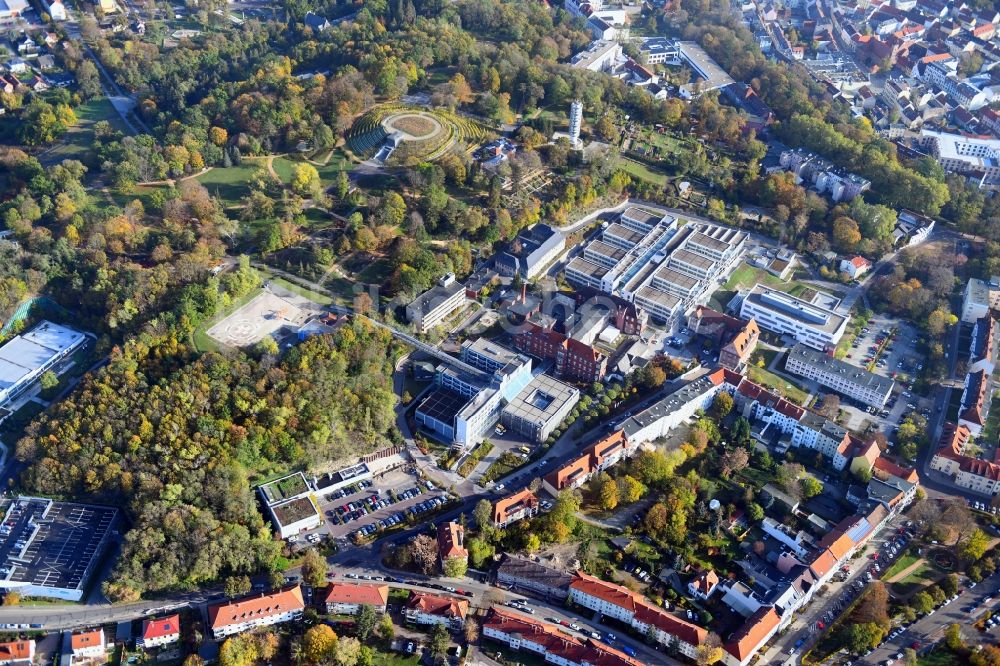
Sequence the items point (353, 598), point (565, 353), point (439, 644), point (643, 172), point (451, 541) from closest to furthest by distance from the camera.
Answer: point (439, 644) < point (353, 598) < point (451, 541) < point (565, 353) < point (643, 172)

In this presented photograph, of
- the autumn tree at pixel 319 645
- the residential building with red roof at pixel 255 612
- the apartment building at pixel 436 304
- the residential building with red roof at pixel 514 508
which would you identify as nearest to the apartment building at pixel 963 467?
the residential building with red roof at pixel 514 508

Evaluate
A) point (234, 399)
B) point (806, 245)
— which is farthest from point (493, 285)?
point (806, 245)

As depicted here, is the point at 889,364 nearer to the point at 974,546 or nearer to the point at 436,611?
the point at 974,546

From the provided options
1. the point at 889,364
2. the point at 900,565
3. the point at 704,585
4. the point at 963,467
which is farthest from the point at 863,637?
the point at 889,364

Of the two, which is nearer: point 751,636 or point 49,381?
point 751,636

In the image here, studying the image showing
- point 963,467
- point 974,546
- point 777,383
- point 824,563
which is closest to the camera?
point 824,563

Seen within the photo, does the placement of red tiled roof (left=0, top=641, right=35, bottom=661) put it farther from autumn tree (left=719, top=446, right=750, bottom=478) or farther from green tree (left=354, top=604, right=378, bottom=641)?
autumn tree (left=719, top=446, right=750, bottom=478)

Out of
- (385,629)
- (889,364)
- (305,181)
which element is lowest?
(889,364)

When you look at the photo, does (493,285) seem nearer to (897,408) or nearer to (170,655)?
(897,408)
